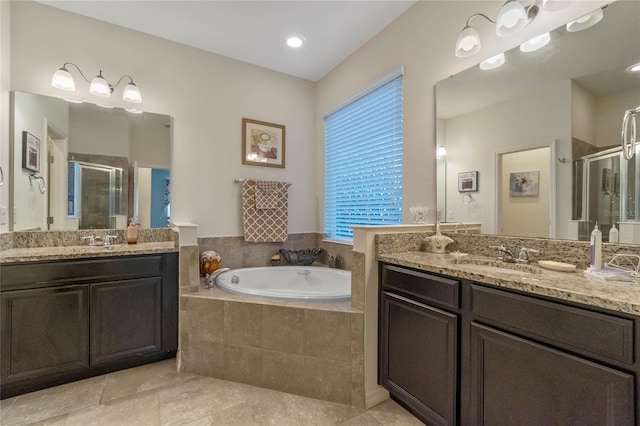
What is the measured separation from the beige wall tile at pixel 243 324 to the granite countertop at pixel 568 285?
1.09 metres

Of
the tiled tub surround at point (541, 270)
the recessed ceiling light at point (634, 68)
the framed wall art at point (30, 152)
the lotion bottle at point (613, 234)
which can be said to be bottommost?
the tiled tub surround at point (541, 270)

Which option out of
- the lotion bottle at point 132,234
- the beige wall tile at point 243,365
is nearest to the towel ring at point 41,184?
the lotion bottle at point 132,234

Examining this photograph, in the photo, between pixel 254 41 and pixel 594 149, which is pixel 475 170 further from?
pixel 254 41

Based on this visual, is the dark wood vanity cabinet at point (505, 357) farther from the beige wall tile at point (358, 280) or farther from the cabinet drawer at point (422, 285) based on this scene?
the beige wall tile at point (358, 280)

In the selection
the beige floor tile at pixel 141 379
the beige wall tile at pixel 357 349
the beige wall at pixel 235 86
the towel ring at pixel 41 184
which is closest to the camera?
the beige wall tile at pixel 357 349

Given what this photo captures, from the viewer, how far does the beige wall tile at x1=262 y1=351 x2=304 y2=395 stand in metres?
1.77

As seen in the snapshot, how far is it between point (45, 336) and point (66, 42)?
7.30ft

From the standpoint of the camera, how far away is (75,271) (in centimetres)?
185

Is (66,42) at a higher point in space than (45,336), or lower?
higher

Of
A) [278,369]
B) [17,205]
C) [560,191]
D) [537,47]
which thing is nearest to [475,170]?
[560,191]

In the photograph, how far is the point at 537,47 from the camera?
1.51m

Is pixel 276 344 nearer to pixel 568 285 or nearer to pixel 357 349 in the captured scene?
pixel 357 349

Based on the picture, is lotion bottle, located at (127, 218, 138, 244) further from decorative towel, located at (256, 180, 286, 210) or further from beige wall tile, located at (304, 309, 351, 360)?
beige wall tile, located at (304, 309, 351, 360)

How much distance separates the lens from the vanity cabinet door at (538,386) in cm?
85
